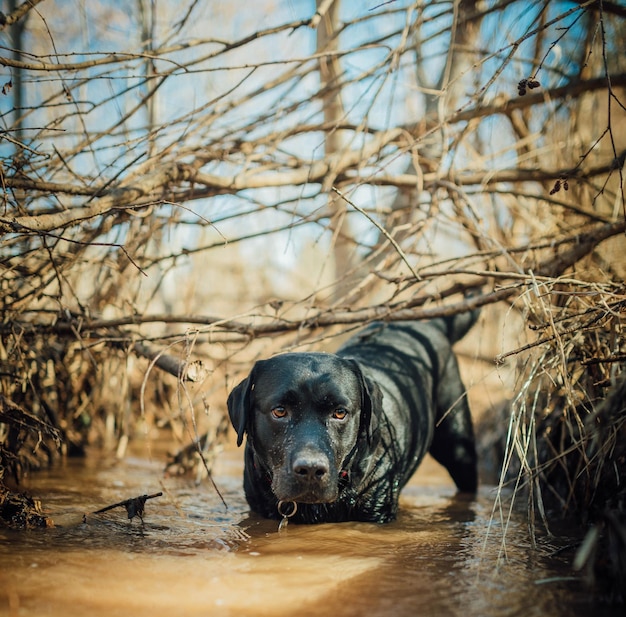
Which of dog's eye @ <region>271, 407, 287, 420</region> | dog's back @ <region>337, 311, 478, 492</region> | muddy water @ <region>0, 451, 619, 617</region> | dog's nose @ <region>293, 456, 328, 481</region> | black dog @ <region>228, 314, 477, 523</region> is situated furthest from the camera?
dog's back @ <region>337, 311, 478, 492</region>

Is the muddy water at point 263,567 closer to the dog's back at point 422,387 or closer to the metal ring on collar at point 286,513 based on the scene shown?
the metal ring on collar at point 286,513

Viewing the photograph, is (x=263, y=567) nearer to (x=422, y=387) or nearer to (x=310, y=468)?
(x=310, y=468)

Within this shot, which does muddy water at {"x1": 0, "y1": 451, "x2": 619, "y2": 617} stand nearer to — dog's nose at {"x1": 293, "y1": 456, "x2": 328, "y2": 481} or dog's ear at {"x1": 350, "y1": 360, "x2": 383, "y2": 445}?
dog's nose at {"x1": 293, "y1": 456, "x2": 328, "y2": 481}

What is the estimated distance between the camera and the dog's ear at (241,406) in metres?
3.17

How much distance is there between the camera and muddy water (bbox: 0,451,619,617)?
1.89 m

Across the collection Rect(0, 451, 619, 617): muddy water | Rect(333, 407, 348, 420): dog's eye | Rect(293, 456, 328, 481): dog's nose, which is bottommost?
Rect(0, 451, 619, 617): muddy water

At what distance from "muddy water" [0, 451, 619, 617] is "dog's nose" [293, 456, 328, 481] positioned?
12.4 inches

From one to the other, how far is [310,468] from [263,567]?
51 centimetres

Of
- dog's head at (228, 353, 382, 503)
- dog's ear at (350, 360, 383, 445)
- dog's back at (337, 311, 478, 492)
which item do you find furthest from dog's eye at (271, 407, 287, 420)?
dog's back at (337, 311, 478, 492)

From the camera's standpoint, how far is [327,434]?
3002 millimetres

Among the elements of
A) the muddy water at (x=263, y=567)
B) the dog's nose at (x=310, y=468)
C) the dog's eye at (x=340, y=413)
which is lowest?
the muddy water at (x=263, y=567)

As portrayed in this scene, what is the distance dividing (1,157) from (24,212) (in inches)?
16.7

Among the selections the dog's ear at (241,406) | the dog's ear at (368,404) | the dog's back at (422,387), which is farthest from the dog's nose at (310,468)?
the dog's back at (422,387)

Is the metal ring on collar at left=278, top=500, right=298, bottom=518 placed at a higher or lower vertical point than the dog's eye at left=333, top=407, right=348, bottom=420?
lower
